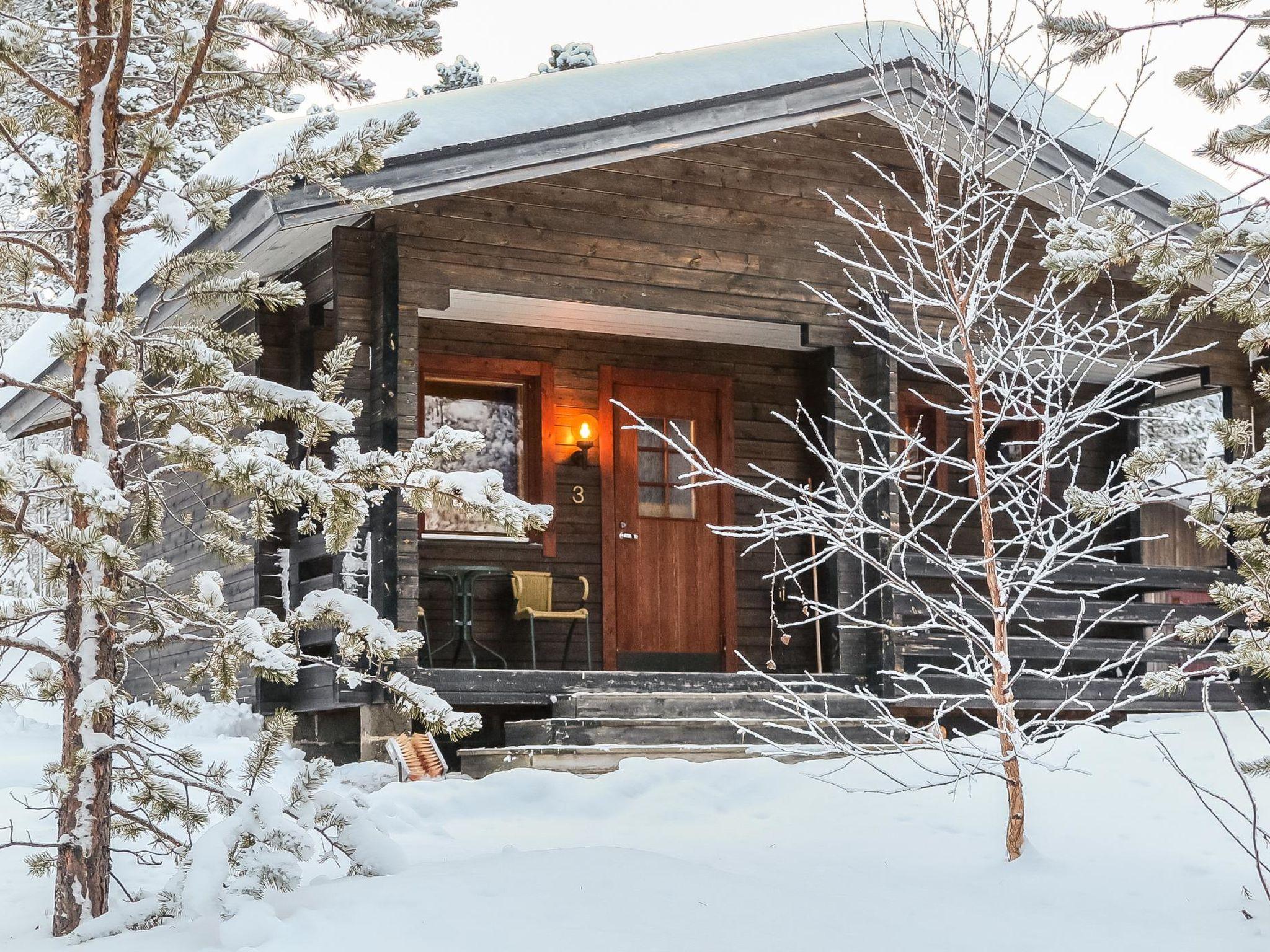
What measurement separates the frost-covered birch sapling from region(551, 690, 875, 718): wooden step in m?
0.34

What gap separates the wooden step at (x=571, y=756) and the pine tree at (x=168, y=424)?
2.90 m

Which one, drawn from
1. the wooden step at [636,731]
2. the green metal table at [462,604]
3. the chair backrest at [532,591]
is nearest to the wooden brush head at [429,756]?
the wooden step at [636,731]

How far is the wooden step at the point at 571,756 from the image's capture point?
732 cm

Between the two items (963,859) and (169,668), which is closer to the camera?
(963,859)

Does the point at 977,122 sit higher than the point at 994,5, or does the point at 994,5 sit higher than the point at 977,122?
the point at 994,5

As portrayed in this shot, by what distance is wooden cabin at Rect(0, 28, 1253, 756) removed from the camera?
7.77 meters

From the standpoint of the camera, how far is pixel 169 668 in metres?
10.4

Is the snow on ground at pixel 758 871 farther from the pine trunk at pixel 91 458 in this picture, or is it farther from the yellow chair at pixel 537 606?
the yellow chair at pixel 537 606

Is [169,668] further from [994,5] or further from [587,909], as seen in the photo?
[994,5]

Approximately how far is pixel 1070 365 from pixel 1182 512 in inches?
348

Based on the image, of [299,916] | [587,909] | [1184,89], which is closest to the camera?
[299,916]

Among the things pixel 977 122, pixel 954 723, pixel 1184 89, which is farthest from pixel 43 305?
pixel 954 723

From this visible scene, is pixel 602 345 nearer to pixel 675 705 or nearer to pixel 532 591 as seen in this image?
pixel 532 591

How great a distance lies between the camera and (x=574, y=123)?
25.3 ft
